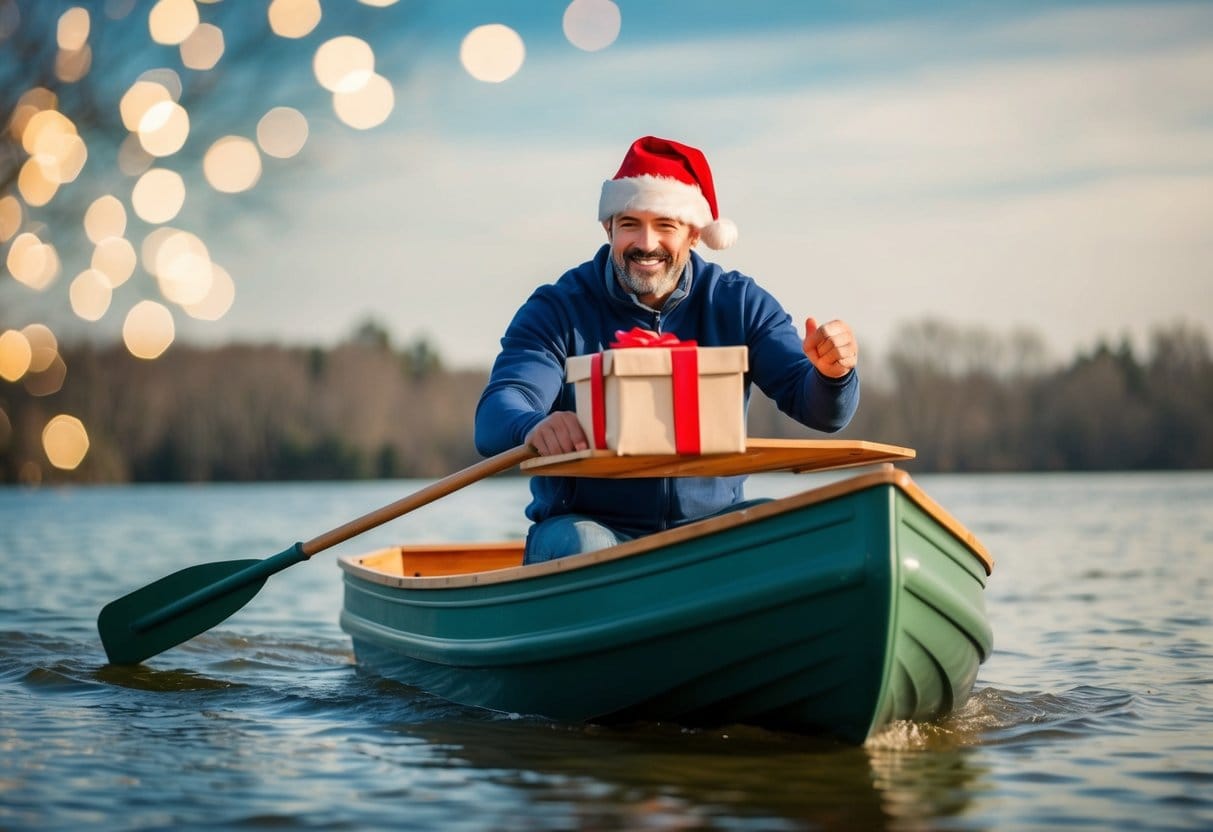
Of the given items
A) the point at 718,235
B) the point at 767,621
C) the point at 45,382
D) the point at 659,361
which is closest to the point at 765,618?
the point at 767,621

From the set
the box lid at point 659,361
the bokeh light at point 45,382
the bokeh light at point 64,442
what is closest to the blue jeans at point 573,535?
the box lid at point 659,361

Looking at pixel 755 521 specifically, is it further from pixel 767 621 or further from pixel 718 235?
pixel 718 235

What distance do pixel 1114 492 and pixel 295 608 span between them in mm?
20801

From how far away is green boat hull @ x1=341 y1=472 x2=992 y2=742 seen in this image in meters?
3.77

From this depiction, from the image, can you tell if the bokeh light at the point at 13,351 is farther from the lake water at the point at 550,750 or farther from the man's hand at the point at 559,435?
the man's hand at the point at 559,435

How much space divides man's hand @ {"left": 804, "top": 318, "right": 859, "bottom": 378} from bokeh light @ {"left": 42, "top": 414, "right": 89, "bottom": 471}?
34059 mm

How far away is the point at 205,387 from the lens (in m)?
46.1

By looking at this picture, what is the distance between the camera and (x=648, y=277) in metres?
4.71

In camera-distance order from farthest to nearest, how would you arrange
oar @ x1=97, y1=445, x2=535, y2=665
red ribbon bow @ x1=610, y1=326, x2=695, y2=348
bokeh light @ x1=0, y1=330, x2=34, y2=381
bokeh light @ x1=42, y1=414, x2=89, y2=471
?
1. bokeh light @ x1=42, y1=414, x2=89, y2=471
2. bokeh light @ x1=0, y1=330, x2=34, y2=381
3. oar @ x1=97, y1=445, x2=535, y2=665
4. red ribbon bow @ x1=610, y1=326, x2=695, y2=348

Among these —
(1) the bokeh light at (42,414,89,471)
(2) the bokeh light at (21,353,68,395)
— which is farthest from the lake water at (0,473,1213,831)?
(1) the bokeh light at (42,414,89,471)

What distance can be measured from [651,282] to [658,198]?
1.00 ft

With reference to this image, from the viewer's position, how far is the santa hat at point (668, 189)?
4.81 metres

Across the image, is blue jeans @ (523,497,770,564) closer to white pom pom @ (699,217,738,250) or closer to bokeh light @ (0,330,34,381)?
white pom pom @ (699,217,738,250)

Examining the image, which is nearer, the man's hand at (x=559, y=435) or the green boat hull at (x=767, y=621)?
the green boat hull at (x=767, y=621)
